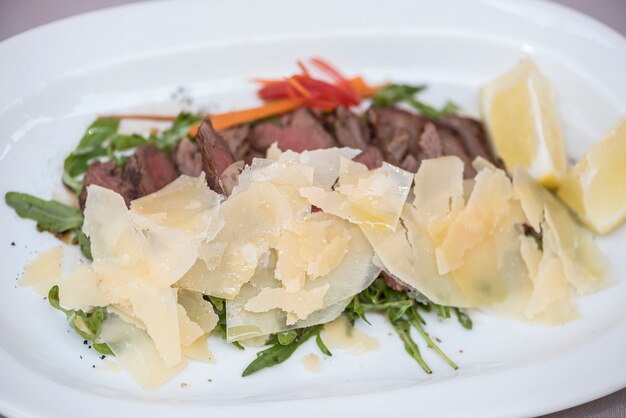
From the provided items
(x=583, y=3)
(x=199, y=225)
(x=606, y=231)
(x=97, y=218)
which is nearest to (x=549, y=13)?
(x=583, y=3)

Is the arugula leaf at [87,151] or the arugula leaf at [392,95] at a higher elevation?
the arugula leaf at [392,95]

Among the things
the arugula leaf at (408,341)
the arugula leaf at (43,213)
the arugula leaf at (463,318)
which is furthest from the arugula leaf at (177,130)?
the arugula leaf at (463,318)

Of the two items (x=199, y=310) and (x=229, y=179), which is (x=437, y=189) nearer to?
(x=229, y=179)

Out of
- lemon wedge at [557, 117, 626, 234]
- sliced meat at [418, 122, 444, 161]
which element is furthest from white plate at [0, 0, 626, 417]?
sliced meat at [418, 122, 444, 161]

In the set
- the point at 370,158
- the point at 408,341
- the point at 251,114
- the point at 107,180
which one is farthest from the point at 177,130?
the point at 408,341

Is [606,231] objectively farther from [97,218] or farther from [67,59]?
[67,59]

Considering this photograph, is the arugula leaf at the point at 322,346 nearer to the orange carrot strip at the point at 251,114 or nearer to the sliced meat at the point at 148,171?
the sliced meat at the point at 148,171

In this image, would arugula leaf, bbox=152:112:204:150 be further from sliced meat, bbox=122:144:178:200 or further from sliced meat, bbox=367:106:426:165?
sliced meat, bbox=367:106:426:165
